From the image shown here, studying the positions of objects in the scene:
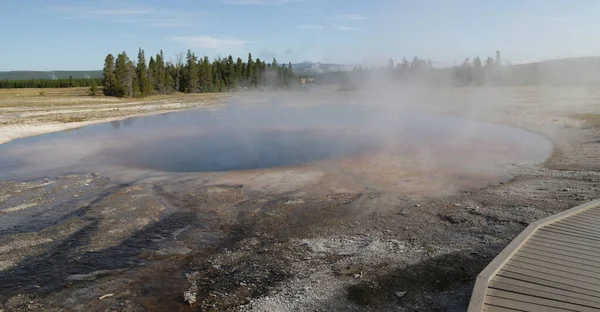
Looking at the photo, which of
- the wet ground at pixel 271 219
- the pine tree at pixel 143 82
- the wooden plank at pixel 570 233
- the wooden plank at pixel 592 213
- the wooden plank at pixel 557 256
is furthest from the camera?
the pine tree at pixel 143 82

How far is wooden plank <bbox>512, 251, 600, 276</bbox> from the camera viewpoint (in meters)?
4.57

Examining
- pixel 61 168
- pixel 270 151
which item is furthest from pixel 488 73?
pixel 61 168

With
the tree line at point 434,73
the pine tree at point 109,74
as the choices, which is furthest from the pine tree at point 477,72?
the pine tree at point 109,74

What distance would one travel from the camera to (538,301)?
3.97 meters

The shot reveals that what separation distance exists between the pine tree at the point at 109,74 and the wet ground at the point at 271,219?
3169cm

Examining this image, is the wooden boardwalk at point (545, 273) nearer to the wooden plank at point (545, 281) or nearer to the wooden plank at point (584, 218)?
the wooden plank at point (545, 281)

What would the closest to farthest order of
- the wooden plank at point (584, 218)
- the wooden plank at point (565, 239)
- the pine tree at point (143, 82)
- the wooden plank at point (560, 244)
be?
the wooden plank at point (560, 244)
the wooden plank at point (565, 239)
the wooden plank at point (584, 218)
the pine tree at point (143, 82)

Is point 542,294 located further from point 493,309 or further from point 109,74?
point 109,74

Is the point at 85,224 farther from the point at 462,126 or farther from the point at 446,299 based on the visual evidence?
the point at 462,126

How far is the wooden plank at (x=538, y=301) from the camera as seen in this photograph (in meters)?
3.84

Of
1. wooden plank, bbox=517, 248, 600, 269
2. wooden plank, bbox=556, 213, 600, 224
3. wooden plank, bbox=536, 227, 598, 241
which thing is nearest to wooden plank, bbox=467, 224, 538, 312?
wooden plank, bbox=517, 248, 600, 269

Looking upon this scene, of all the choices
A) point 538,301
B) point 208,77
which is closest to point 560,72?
point 208,77

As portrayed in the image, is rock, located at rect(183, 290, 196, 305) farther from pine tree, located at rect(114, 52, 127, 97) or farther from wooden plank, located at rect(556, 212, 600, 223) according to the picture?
pine tree, located at rect(114, 52, 127, 97)

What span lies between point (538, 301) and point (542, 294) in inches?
6.1
